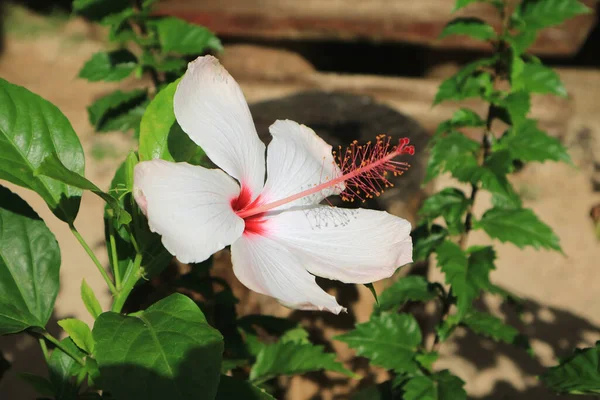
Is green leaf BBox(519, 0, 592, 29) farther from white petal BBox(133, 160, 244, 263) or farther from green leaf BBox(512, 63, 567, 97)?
white petal BBox(133, 160, 244, 263)

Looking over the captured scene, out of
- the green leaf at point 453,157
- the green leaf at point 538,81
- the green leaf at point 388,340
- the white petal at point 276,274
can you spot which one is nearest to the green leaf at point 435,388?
the green leaf at point 388,340

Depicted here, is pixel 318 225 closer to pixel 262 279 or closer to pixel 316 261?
pixel 316 261

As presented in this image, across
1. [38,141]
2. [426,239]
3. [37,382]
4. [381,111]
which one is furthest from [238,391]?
[381,111]

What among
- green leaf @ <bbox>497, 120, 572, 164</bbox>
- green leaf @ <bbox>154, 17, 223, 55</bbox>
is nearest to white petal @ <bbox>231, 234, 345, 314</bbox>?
green leaf @ <bbox>497, 120, 572, 164</bbox>

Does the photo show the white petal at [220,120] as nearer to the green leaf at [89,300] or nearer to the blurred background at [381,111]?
the green leaf at [89,300]

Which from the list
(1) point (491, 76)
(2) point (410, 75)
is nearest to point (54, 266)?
(1) point (491, 76)

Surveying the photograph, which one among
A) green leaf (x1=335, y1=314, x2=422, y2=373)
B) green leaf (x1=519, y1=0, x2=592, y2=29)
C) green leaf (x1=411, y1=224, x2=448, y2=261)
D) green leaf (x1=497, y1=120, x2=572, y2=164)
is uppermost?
green leaf (x1=519, y1=0, x2=592, y2=29)
